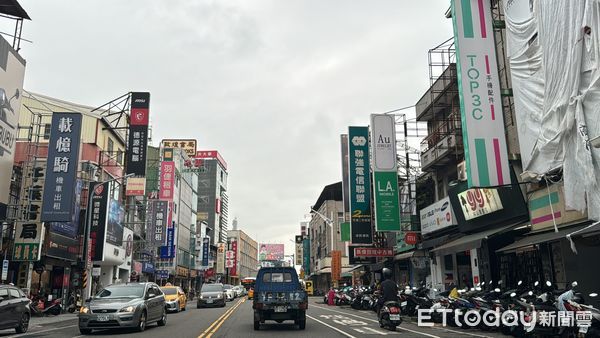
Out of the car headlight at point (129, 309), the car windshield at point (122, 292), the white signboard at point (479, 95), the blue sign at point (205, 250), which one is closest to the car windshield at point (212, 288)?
the car windshield at point (122, 292)

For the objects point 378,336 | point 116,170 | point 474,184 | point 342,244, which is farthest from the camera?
point 342,244

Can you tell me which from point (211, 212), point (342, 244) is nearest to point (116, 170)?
point (342, 244)

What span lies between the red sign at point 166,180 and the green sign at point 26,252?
29.7m

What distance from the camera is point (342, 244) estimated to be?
71.8 m

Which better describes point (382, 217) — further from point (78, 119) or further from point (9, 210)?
point (9, 210)

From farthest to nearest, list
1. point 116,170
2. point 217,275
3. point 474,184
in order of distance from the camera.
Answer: point 217,275
point 116,170
point 474,184

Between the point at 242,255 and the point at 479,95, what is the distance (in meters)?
140

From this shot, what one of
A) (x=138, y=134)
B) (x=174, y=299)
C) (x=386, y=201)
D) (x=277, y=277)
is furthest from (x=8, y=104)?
(x=386, y=201)

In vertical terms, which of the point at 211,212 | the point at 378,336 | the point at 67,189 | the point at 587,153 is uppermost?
the point at 211,212

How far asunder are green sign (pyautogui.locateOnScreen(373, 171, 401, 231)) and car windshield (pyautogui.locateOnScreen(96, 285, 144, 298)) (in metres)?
17.4

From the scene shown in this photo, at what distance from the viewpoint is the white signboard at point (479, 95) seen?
18391mm

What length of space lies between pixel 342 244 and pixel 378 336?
5916cm

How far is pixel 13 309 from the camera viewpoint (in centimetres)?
1530

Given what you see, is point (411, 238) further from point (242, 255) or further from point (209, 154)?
point (242, 255)
